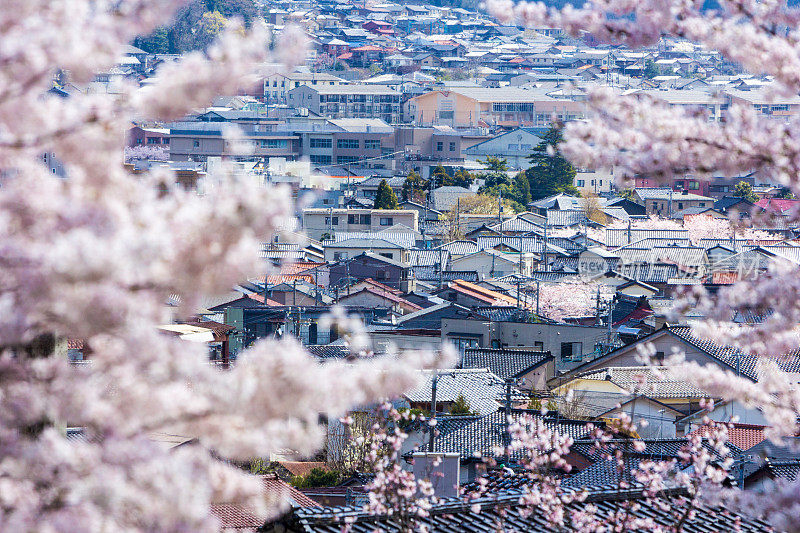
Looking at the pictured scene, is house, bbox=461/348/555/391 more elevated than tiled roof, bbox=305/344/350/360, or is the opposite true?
tiled roof, bbox=305/344/350/360

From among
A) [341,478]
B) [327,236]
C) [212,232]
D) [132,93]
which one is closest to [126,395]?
[212,232]

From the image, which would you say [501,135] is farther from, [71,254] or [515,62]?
[71,254]

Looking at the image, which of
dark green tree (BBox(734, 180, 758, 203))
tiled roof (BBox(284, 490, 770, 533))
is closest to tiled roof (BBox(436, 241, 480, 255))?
dark green tree (BBox(734, 180, 758, 203))

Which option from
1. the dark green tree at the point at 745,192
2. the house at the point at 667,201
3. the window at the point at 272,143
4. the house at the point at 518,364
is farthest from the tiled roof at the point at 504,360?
the window at the point at 272,143

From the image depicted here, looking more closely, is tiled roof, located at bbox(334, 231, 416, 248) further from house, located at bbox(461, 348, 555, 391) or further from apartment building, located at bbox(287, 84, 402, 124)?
apartment building, located at bbox(287, 84, 402, 124)

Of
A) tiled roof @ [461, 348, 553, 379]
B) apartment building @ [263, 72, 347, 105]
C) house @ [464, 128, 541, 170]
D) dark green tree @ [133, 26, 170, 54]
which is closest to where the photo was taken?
tiled roof @ [461, 348, 553, 379]
